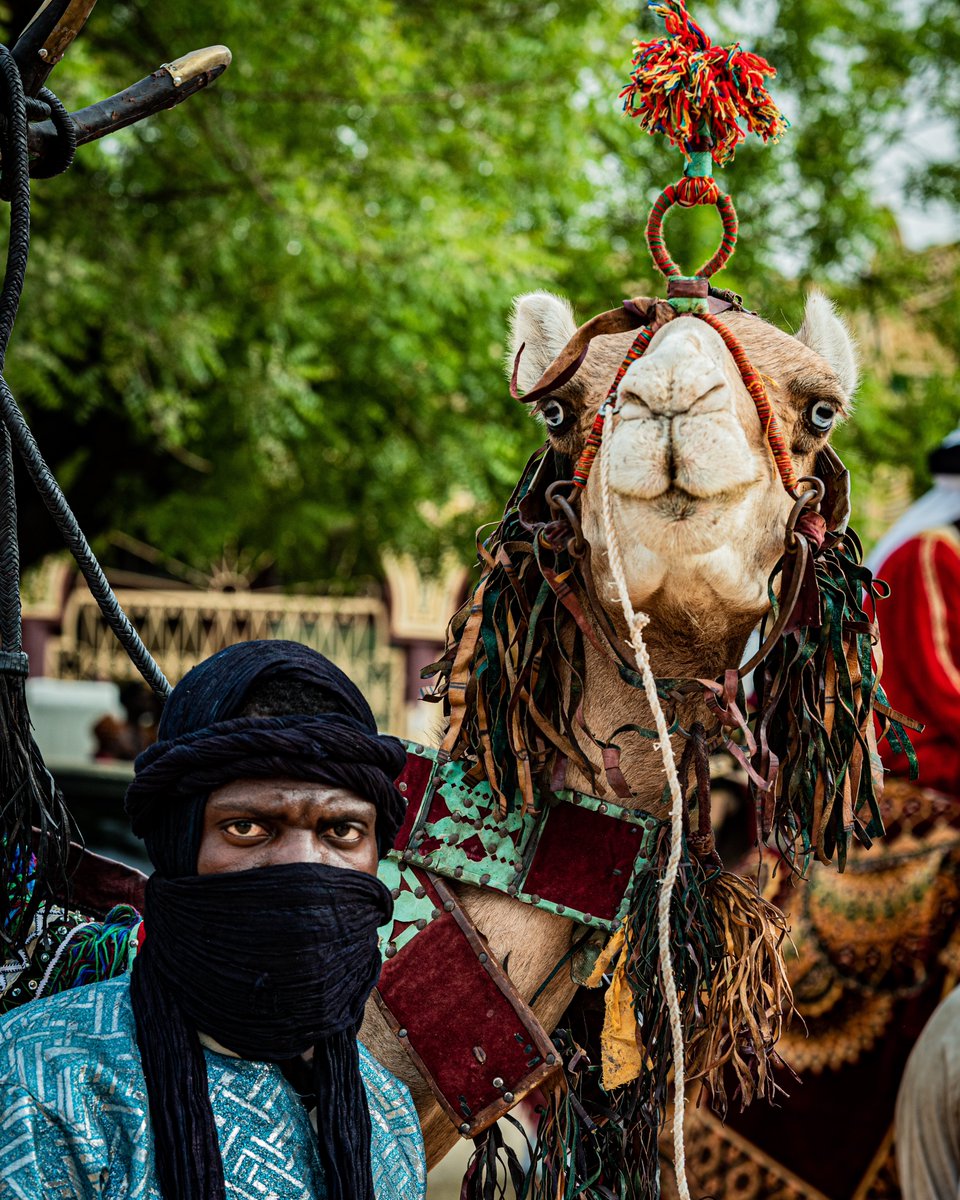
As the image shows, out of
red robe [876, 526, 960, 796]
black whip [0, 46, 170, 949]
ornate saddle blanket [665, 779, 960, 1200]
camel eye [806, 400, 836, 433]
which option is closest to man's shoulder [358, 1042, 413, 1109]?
black whip [0, 46, 170, 949]

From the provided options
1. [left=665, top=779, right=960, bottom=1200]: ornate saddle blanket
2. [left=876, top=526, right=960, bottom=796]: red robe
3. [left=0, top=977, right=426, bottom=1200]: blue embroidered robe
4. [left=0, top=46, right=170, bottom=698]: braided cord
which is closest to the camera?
[left=0, top=977, right=426, bottom=1200]: blue embroidered robe

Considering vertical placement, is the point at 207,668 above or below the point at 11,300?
below

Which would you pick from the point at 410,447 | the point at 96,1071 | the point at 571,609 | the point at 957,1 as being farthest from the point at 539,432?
the point at 96,1071

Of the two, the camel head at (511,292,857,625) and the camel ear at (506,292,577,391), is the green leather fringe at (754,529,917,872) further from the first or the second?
the camel ear at (506,292,577,391)

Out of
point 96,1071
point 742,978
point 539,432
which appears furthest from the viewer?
point 539,432

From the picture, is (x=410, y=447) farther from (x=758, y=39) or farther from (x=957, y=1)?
(x=957, y=1)

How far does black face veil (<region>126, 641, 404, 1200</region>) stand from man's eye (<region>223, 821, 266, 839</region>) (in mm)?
47

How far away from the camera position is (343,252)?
704 centimetres

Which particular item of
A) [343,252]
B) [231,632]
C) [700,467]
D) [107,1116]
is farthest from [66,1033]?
[231,632]

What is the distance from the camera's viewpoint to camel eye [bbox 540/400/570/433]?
228cm

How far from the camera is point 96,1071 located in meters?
1.72

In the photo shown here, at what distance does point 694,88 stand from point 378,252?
5.02 m

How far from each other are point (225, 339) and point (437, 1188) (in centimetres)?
458

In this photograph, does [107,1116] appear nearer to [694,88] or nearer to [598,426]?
[598,426]
